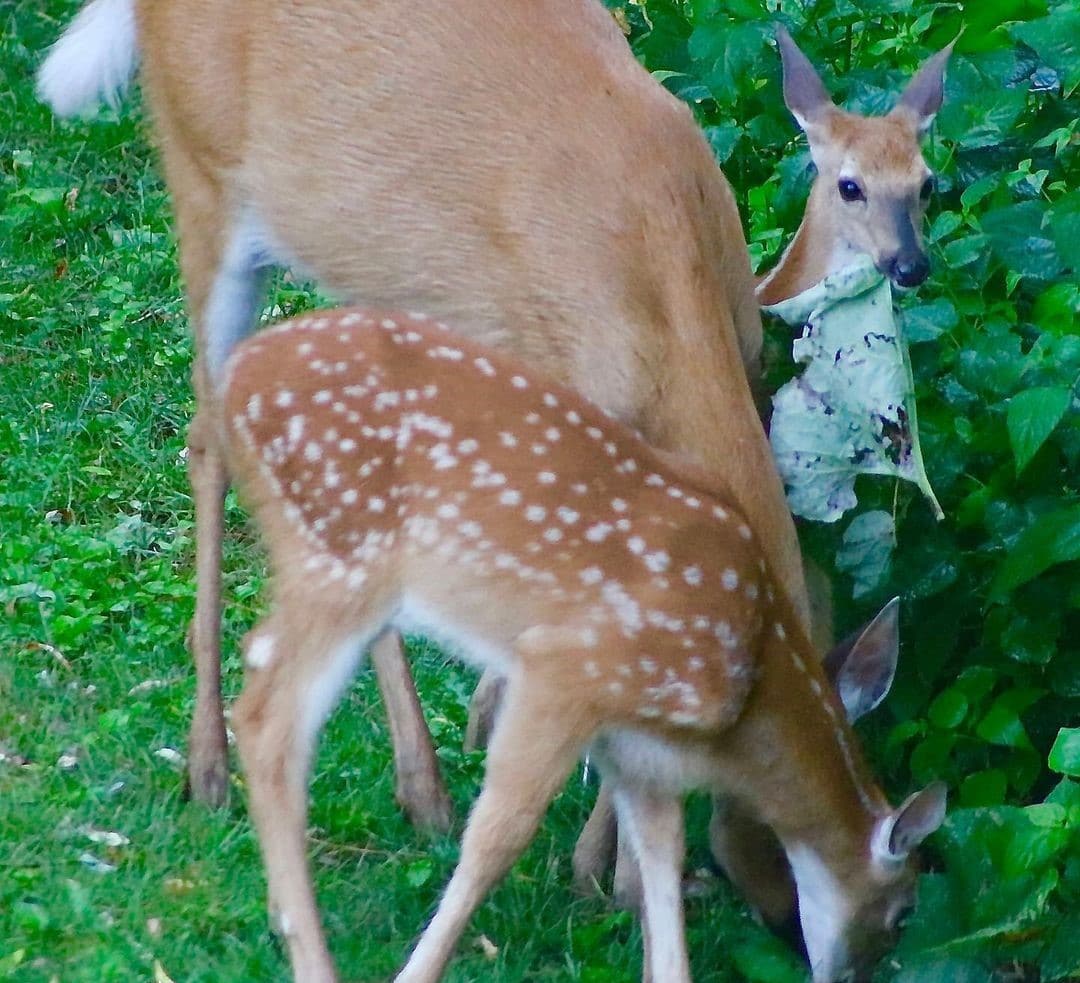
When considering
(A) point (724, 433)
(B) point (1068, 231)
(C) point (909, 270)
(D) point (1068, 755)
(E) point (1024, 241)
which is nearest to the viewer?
(D) point (1068, 755)

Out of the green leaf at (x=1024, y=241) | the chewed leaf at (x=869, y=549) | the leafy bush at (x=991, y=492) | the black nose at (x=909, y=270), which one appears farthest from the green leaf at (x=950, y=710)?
the black nose at (x=909, y=270)

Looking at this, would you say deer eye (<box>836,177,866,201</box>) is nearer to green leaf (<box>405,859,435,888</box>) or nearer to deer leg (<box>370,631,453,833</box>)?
deer leg (<box>370,631,453,833</box>)

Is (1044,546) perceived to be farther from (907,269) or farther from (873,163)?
(873,163)

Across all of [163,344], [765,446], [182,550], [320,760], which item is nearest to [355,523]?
[765,446]

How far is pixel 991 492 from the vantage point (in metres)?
4.35

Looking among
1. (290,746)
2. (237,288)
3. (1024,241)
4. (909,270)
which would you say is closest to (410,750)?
(290,746)

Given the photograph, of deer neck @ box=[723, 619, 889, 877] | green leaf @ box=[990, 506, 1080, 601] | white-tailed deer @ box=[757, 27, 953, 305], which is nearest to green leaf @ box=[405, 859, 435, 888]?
deer neck @ box=[723, 619, 889, 877]

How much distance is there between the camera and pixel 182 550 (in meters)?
5.80

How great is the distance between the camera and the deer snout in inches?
193

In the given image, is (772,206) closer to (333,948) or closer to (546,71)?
(546,71)

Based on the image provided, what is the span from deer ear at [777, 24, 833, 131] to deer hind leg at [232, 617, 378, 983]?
78.2 inches

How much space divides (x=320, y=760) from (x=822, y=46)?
2322 millimetres

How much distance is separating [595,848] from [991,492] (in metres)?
1.19

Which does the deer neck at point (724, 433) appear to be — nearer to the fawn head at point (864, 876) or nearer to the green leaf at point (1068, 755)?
the fawn head at point (864, 876)
